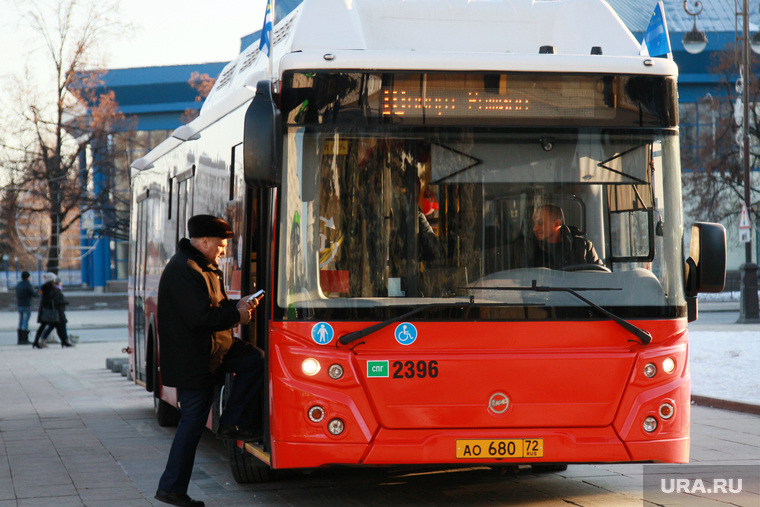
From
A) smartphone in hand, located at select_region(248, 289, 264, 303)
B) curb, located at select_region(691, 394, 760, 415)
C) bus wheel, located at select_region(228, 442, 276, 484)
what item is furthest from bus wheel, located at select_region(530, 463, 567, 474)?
curb, located at select_region(691, 394, 760, 415)

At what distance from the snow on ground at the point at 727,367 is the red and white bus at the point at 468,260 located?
5978mm

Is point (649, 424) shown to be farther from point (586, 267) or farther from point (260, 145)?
point (260, 145)

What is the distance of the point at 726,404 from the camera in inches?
452

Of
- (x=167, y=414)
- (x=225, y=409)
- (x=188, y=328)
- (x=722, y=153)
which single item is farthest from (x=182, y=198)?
(x=722, y=153)

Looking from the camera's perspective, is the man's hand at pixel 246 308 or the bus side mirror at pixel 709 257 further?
the man's hand at pixel 246 308

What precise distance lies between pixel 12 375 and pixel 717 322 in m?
16.9

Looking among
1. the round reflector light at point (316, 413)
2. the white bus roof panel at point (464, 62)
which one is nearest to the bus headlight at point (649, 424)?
the round reflector light at point (316, 413)

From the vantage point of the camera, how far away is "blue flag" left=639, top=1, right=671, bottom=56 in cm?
679

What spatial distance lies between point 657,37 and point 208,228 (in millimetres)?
3308

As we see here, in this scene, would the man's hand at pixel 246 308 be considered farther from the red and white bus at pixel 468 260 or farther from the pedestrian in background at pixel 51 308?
the pedestrian in background at pixel 51 308

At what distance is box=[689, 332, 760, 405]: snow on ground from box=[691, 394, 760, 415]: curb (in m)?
A: 0.08

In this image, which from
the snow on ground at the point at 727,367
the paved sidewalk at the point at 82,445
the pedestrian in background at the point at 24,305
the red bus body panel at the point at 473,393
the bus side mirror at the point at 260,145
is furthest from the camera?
the pedestrian in background at the point at 24,305

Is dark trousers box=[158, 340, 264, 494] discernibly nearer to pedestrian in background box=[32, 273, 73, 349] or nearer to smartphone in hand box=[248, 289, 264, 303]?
smartphone in hand box=[248, 289, 264, 303]

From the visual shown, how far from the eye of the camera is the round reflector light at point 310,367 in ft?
18.9
